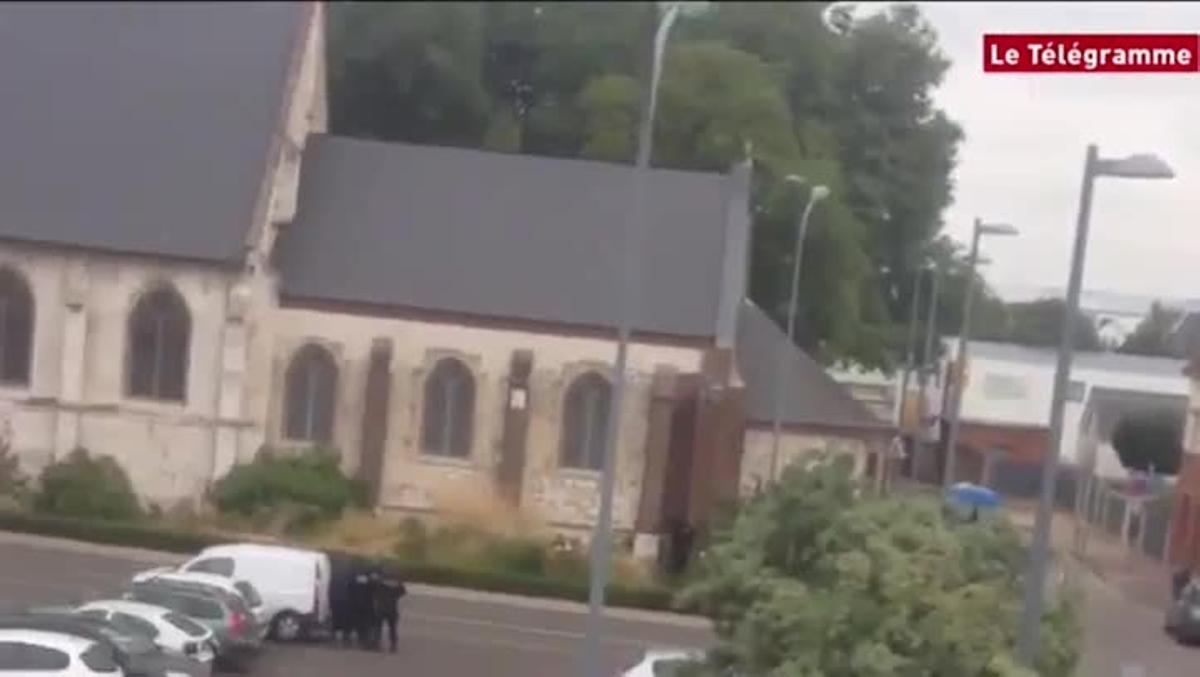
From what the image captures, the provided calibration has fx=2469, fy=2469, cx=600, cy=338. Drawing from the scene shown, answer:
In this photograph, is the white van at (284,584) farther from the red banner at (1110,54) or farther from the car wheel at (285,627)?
the red banner at (1110,54)

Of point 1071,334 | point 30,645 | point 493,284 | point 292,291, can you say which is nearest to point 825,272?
point 493,284

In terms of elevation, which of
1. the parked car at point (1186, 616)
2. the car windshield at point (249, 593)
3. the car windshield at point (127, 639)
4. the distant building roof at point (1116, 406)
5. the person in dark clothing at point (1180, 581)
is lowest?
the car windshield at point (249, 593)

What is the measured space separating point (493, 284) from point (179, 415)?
24.8 ft

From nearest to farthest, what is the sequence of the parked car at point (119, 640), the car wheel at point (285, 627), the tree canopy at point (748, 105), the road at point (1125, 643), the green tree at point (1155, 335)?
the green tree at point (1155, 335), the road at point (1125, 643), the parked car at point (119, 640), the car wheel at point (285, 627), the tree canopy at point (748, 105)

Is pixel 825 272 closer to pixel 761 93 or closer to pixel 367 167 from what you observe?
pixel 761 93

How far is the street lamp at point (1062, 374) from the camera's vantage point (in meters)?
18.2

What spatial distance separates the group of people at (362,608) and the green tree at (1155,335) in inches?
603

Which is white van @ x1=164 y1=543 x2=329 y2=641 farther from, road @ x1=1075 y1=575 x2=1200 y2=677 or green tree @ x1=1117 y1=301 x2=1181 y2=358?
green tree @ x1=1117 y1=301 x2=1181 y2=358

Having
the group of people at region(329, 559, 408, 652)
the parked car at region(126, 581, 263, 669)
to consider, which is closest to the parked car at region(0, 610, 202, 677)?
the parked car at region(126, 581, 263, 669)

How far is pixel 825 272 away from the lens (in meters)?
61.4

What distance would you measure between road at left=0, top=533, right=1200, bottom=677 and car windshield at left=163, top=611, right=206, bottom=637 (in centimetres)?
178

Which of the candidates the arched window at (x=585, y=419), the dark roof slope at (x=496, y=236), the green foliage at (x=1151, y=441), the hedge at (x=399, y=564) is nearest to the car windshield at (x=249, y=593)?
the hedge at (x=399, y=564)

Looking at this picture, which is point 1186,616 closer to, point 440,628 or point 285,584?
point 285,584

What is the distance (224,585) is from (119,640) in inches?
237
